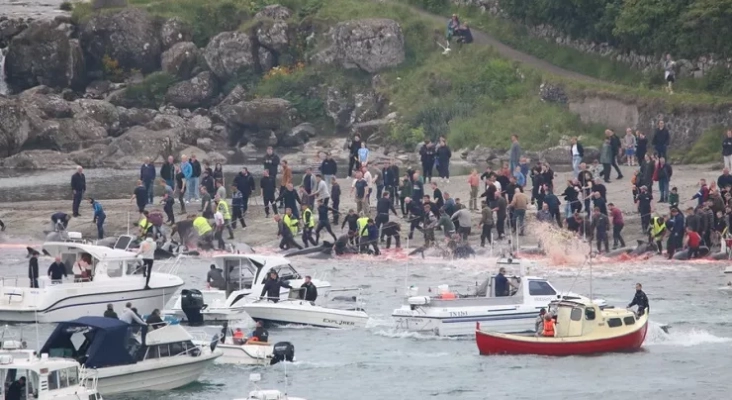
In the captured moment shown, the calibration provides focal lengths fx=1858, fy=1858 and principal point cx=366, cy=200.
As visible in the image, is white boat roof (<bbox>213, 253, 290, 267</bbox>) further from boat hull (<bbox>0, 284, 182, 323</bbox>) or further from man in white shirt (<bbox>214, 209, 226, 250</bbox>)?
man in white shirt (<bbox>214, 209, 226, 250</bbox>)

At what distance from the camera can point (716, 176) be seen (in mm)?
65250

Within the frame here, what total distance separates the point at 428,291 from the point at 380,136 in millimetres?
33245

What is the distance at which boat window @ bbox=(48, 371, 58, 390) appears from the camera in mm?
36500

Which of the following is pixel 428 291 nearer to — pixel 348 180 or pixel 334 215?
pixel 334 215

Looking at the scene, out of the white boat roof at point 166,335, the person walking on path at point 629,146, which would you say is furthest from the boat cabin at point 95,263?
the person walking on path at point 629,146

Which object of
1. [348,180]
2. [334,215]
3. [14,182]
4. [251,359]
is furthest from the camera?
[14,182]

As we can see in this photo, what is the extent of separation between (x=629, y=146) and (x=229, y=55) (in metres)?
26.3

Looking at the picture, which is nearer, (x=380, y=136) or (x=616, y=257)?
(x=616, y=257)

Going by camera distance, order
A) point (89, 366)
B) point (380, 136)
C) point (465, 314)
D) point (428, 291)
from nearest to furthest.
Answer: point (89, 366), point (465, 314), point (428, 291), point (380, 136)

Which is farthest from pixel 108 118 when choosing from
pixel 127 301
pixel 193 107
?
pixel 127 301

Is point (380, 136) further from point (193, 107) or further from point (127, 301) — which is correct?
point (127, 301)

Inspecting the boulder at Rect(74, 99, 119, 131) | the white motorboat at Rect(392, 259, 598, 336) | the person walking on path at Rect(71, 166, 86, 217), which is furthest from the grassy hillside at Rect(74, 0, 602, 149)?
the white motorboat at Rect(392, 259, 598, 336)

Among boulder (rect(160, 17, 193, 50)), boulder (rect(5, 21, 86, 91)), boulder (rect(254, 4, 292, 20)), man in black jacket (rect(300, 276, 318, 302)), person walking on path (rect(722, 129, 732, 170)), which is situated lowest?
man in black jacket (rect(300, 276, 318, 302))

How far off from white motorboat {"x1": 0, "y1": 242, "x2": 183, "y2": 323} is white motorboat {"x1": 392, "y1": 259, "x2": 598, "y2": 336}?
6765mm
